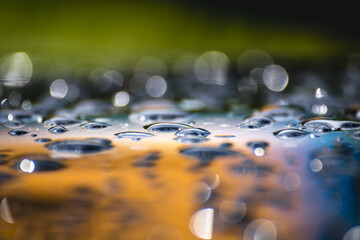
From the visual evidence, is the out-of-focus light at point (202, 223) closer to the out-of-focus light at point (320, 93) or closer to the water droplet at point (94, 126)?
the water droplet at point (94, 126)

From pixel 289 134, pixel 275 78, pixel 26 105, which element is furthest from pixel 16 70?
pixel 289 134

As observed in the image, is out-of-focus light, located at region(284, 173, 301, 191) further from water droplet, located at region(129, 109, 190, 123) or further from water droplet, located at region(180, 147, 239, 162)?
water droplet, located at region(129, 109, 190, 123)

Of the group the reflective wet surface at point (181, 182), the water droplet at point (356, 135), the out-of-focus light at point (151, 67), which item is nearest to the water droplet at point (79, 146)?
the reflective wet surface at point (181, 182)

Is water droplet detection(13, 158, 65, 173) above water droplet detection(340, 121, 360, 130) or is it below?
below

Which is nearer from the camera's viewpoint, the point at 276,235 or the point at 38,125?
the point at 276,235

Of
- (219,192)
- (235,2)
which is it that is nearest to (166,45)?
(235,2)

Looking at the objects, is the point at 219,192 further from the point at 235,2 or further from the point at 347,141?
the point at 235,2

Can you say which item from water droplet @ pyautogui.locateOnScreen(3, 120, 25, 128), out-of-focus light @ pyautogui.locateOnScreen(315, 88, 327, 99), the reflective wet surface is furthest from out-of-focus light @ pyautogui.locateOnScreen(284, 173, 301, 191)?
out-of-focus light @ pyautogui.locateOnScreen(315, 88, 327, 99)
